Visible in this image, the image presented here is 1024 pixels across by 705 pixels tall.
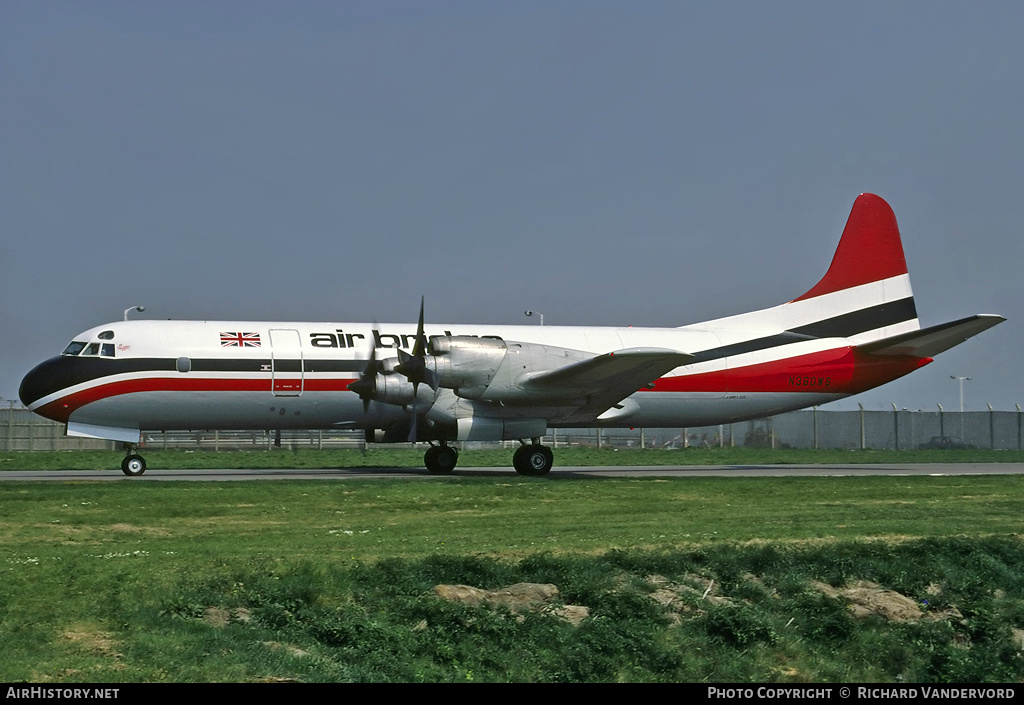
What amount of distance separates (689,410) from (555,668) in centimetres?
2469

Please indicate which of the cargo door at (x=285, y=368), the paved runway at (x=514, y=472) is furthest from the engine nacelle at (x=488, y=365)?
the cargo door at (x=285, y=368)

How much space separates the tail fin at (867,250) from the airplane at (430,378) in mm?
3320

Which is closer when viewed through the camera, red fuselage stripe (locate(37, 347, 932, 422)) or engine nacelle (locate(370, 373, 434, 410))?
engine nacelle (locate(370, 373, 434, 410))

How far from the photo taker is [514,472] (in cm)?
3516

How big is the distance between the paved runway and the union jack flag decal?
158 inches

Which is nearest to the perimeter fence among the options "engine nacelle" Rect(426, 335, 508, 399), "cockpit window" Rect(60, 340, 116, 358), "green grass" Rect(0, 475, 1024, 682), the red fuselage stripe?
the red fuselage stripe

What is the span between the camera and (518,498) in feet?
79.2

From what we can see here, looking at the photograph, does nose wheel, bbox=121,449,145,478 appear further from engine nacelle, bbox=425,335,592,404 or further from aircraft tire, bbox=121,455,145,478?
engine nacelle, bbox=425,335,592,404

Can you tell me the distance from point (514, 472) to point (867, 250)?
16148mm

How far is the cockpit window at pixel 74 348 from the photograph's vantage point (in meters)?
31.1

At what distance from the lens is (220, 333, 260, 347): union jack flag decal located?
32.0 m

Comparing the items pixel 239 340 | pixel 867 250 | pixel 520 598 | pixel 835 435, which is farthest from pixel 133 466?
pixel 835 435

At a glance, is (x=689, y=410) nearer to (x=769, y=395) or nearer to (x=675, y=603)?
(x=769, y=395)
